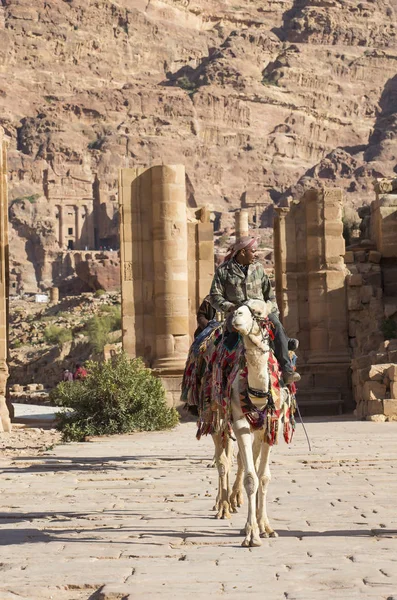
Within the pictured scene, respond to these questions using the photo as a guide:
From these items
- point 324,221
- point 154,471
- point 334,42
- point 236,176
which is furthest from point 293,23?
point 154,471

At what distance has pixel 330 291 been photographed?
26.1 metres

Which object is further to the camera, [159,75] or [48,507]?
[159,75]

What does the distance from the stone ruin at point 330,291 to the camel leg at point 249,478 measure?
17.0 metres

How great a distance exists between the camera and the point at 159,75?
529ft

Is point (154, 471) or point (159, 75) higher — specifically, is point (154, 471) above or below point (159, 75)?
below

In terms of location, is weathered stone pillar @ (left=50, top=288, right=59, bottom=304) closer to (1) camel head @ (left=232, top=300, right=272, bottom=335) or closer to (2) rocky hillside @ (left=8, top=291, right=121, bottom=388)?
(2) rocky hillside @ (left=8, top=291, right=121, bottom=388)

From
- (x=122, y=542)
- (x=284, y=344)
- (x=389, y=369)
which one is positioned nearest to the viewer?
(x=122, y=542)

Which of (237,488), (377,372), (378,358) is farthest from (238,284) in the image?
(378,358)

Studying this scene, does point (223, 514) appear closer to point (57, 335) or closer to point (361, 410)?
point (361, 410)

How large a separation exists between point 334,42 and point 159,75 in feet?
84.6

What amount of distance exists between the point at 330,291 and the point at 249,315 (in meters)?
18.8

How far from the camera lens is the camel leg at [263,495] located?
7.33 meters

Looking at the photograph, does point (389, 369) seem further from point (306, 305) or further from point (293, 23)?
point (293, 23)

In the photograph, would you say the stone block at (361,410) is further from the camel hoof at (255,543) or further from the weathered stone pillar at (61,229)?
the weathered stone pillar at (61,229)
